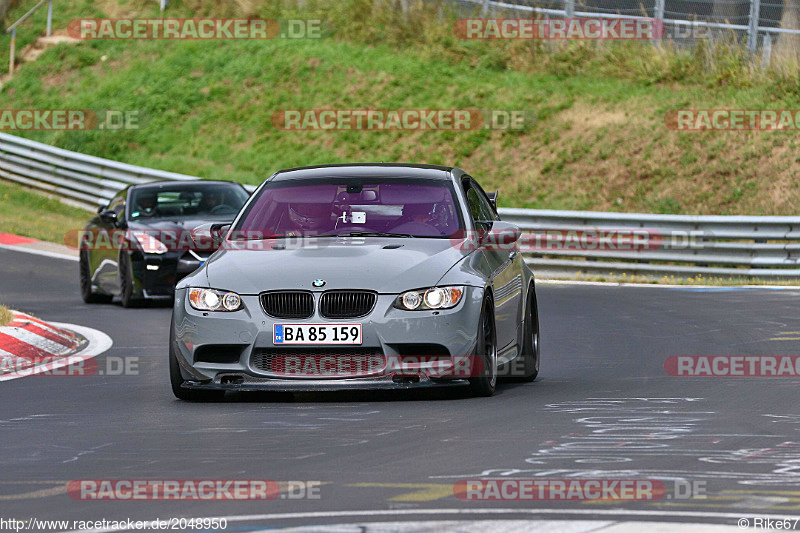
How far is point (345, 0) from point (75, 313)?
24.3 meters

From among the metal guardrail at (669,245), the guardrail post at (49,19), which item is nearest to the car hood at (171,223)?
the metal guardrail at (669,245)

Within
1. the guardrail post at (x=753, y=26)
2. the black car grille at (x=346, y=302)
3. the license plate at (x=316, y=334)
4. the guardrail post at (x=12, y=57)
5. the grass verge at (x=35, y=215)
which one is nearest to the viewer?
the license plate at (x=316, y=334)

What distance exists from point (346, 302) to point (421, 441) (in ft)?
5.90

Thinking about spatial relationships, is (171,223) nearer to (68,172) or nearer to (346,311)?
(346,311)

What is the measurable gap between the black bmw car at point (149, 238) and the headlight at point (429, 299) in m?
8.58

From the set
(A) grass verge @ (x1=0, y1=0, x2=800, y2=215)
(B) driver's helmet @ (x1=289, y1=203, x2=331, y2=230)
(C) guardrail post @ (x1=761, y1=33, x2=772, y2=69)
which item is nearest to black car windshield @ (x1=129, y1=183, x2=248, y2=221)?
(B) driver's helmet @ (x1=289, y1=203, x2=331, y2=230)

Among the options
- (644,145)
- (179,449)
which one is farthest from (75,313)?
(644,145)

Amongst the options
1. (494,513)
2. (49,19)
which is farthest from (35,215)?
(494,513)

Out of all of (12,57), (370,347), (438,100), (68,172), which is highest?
(12,57)

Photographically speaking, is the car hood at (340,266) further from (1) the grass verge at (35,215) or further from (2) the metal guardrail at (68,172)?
(2) the metal guardrail at (68,172)

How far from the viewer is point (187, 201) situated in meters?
19.9

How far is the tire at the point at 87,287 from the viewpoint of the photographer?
19.7 m

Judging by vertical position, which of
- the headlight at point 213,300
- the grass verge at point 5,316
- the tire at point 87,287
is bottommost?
the tire at point 87,287

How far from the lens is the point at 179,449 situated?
26.5 ft
